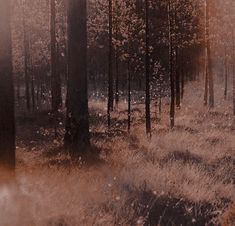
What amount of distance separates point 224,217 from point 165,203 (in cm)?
105

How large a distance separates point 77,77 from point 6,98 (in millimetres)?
4767

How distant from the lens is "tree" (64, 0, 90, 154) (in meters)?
13.6

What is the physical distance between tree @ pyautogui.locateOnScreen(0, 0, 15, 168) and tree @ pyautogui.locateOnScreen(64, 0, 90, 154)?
4.46 m

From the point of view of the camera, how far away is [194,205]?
9188 mm

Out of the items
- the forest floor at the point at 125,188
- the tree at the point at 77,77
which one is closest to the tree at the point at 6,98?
the forest floor at the point at 125,188

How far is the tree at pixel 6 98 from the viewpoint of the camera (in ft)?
29.1

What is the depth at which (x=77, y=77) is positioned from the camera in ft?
45.0

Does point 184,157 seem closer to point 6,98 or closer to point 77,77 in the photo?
point 77,77

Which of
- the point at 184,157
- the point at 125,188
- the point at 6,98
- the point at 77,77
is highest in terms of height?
the point at 77,77

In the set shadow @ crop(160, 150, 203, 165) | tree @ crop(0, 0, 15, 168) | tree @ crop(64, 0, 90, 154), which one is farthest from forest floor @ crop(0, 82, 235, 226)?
tree @ crop(64, 0, 90, 154)

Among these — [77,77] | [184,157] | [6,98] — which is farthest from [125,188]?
[77,77]

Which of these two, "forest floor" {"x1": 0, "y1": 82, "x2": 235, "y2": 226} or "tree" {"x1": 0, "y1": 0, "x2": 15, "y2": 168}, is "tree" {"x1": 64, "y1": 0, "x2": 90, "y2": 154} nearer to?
"forest floor" {"x1": 0, "y1": 82, "x2": 235, "y2": 226}

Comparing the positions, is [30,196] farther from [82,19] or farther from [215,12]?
[215,12]

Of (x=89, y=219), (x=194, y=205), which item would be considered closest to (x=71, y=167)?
(x=194, y=205)
